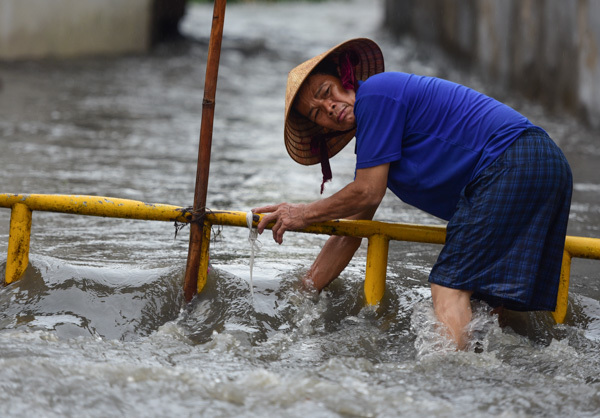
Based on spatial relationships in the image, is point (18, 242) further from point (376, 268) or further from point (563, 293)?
point (563, 293)

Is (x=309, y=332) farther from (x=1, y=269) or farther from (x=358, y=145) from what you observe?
(x=1, y=269)

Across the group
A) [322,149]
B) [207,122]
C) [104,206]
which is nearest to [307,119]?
[322,149]

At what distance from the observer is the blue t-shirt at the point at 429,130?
3.13 meters

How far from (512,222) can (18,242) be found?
2180mm

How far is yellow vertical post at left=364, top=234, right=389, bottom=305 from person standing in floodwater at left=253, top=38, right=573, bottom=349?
1.05 feet

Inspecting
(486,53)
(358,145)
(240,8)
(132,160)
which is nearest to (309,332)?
(358,145)

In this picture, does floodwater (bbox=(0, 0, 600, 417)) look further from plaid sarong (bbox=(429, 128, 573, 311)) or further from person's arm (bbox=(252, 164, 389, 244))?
person's arm (bbox=(252, 164, 389, 244))

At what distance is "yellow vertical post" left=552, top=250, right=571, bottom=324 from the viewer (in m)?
3.51

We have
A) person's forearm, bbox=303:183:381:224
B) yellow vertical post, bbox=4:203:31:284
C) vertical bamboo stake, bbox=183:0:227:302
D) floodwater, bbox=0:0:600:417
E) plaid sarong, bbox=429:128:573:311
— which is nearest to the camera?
floodwater, bbox=0:0:600:417

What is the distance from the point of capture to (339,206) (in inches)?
130

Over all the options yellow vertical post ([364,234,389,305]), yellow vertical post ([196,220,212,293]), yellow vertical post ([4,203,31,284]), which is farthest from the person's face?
yellow vertical post ([4,203,31,284])

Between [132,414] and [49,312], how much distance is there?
1.12 metres

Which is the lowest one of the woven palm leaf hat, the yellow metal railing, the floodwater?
the floodwater

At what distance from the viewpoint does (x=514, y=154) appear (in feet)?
10.2
